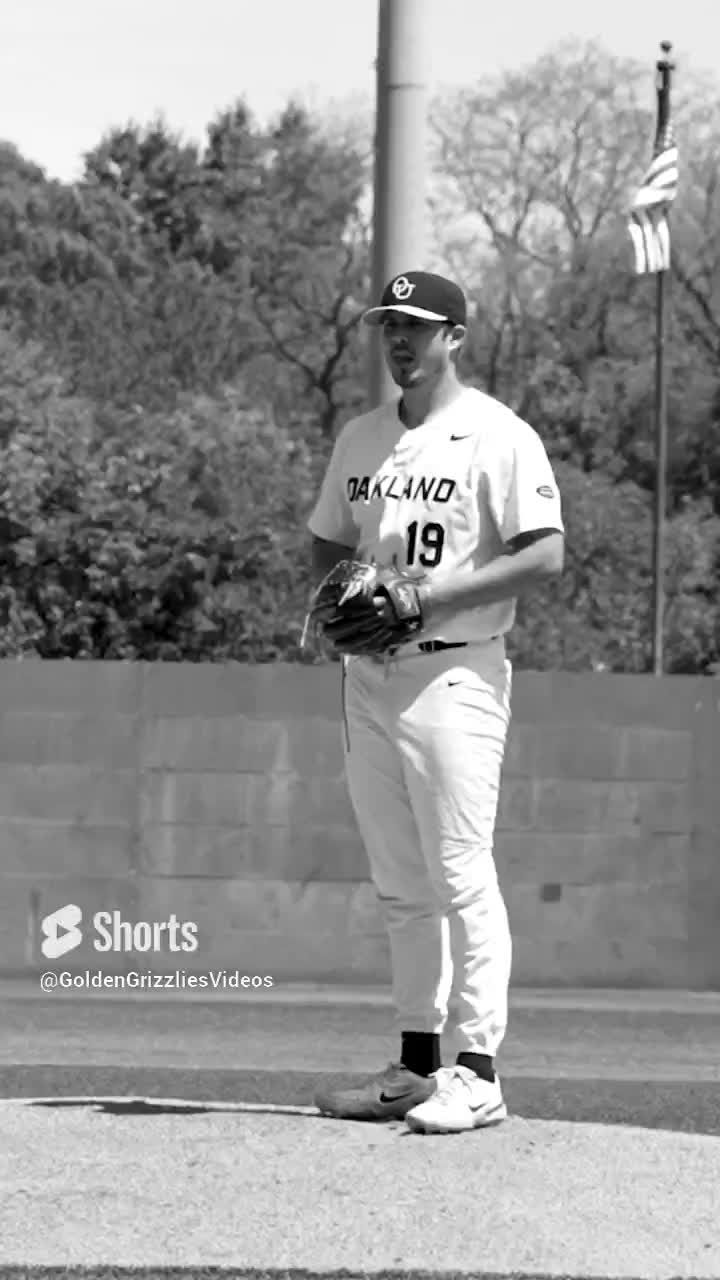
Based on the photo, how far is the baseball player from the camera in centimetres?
543

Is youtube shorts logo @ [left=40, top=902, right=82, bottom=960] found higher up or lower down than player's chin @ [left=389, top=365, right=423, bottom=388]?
lower down

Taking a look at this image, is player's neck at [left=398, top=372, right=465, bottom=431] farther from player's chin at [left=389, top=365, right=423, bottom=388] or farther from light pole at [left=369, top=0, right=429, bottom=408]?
light pole at [left=369, top=0, right=429, bottom=408]

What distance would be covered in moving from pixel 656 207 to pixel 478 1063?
28036 millimetres

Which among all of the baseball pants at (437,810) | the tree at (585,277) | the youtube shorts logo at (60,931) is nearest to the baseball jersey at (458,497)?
the baseball pants at (437,810)

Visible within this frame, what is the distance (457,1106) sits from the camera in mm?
5352

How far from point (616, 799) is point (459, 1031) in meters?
5.60

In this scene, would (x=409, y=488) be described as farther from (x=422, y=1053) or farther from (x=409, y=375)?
(x=422, y=1053)

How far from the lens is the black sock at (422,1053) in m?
5.69

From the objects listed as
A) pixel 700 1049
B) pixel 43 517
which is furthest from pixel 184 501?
pixel 700 1049

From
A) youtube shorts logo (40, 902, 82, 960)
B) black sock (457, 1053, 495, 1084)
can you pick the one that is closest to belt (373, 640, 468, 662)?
black sock (457, 1053, 495, 1084)

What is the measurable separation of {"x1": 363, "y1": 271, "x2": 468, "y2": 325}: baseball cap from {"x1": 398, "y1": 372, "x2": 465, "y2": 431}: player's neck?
14 cm

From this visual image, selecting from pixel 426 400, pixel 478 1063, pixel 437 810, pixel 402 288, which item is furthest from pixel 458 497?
pixel 478 1063

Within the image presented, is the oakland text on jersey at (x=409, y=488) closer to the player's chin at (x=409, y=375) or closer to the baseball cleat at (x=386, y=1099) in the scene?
the player's chin at (x=409, y=375)

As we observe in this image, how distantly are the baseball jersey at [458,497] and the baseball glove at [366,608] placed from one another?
9 centimetres
